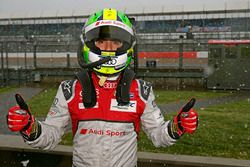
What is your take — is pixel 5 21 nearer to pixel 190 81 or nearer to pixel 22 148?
pixel 190 81

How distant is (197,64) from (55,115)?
13.1 metres

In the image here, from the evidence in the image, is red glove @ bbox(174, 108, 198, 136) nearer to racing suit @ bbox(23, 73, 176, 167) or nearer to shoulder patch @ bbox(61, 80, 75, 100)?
racing suit @ bbox(23, 73, 176, 167)

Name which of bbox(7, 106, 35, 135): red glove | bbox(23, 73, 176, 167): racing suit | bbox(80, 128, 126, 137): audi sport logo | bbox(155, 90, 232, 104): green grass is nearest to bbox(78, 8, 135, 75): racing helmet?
bbox(23, 73, 176, 167): racing suit

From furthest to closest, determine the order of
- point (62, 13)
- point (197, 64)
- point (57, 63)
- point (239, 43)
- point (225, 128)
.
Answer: point (62, 13) → point (57, 63) → point (197, 64) → point (239, 43) → point (225, 128)

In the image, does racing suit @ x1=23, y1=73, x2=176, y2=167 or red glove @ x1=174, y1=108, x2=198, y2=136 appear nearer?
red glove @ x1=174, y1=108, x2=198, y2=136

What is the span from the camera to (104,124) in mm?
2201

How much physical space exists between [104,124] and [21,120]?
21.5 inches

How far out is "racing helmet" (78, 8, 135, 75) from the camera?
7.32 feet

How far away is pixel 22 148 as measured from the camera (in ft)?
11.7

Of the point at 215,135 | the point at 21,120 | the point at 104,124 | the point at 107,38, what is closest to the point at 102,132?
the point at 104,124

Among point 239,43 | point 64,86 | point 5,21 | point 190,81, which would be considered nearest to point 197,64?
point 190,81

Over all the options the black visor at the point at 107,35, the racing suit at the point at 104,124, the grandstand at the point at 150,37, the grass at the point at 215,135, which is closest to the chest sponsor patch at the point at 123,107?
the racing suit at the point at 104,124

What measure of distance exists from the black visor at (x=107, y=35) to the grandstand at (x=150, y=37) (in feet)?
37.7

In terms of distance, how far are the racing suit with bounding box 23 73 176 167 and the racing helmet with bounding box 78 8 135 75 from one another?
0.46ft
